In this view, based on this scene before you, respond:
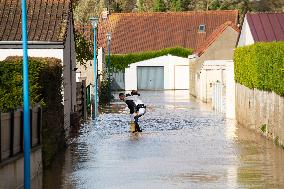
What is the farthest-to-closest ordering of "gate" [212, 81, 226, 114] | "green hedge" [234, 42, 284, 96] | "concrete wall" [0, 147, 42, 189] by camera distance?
"gate" [212, 81, 226, 114], "green hedge" [234, 42, 284, 96], "concrete wall" [0, 147, 42, 189]

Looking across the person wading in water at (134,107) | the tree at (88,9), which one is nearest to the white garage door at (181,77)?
the tree at (88,9)

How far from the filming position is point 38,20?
31297 millimetres

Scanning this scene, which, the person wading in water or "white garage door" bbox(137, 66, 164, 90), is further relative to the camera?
"white garage door" bbox(137, 66, 164, 90)

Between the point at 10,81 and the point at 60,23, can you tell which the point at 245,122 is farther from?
the point at 10,81

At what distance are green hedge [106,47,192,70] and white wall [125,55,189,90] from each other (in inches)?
31.0

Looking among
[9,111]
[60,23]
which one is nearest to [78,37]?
[60,23]

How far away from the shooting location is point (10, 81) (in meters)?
20.4

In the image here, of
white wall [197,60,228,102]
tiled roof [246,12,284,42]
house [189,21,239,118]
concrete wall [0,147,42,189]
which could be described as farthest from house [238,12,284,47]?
house [189,21,239,118]

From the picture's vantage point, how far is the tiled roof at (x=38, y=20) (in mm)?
30547

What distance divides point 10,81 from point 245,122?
16.8 metres

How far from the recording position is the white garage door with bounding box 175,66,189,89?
279ft

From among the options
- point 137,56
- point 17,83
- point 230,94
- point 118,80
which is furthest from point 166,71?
point 17,83

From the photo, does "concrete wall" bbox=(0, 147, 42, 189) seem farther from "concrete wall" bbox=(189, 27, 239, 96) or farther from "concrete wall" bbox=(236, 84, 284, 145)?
"concrete wall" bbox=(189, 27, 239, 96)

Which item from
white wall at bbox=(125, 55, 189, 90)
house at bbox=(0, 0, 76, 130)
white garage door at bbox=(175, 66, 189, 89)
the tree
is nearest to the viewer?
house at bbox=(0, 0, 76, 130)
